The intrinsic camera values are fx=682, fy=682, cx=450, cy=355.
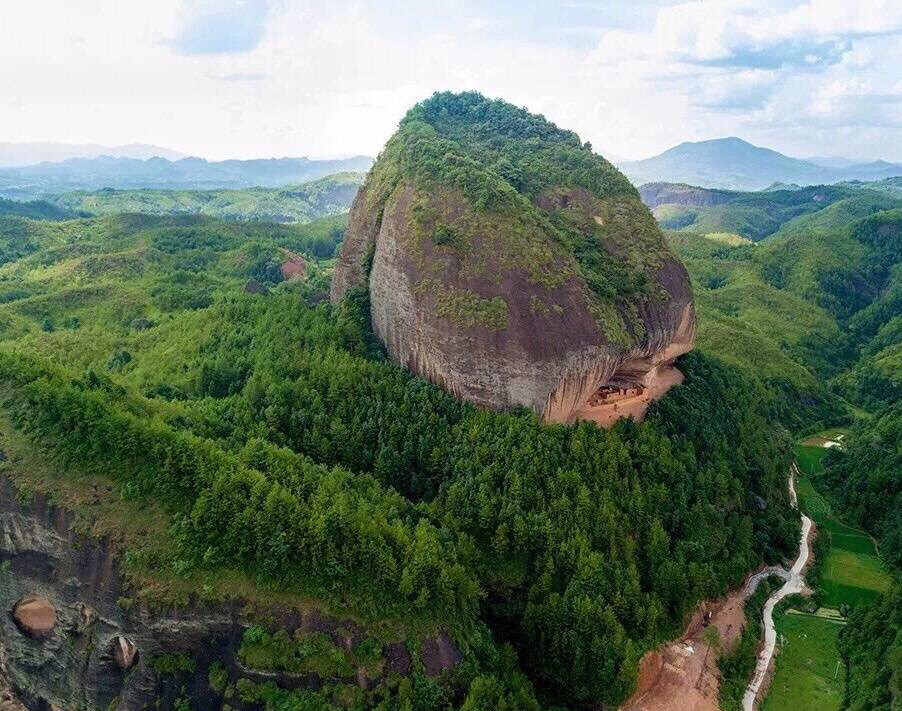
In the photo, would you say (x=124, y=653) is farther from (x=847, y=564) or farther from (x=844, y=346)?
(x=844, y=346)

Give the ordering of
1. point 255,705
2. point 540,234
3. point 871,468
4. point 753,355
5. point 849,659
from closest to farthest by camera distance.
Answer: point 255,705 → point 849,659 → point 540,234 → point 871,468 → point 753,355

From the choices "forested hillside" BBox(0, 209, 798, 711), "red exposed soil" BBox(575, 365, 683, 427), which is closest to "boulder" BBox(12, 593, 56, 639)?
"forested hillside" BBox(0, 209, 798, 711)

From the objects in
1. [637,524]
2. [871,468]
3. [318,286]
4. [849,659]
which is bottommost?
[849,659]

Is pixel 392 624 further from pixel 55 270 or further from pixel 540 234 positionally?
pixel 55 270

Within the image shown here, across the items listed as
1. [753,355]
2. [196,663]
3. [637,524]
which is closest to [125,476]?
[196,663]

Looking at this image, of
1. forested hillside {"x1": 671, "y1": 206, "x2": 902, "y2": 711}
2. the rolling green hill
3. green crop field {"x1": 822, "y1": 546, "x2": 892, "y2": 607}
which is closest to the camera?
forested hillside {"x1": 671, "y1": 206, "x2": 902, "y2": 711}

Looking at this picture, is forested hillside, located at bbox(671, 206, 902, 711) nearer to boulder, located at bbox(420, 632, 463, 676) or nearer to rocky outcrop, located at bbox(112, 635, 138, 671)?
boulder, located at bbox(420, 632, 463, 676)

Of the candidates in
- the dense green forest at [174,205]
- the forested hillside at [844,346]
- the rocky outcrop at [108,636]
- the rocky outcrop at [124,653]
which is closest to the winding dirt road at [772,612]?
the forested hillside at [844,346]

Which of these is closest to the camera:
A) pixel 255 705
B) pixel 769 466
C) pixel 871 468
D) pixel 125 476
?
pixel 255 705

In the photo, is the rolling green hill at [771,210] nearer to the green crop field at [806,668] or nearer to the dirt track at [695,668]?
the green crop field at [806,668]
